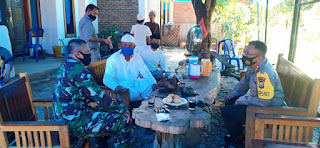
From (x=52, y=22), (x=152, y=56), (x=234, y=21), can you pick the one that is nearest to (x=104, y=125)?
(x=152, y=56)

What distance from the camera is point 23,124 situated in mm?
2027

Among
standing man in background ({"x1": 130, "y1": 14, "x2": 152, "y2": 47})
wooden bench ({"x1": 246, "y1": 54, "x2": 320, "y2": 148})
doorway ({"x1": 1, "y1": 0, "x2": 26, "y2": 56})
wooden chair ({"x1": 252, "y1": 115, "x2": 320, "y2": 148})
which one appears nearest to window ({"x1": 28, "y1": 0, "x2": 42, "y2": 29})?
doorway ({"x1": 1, "y1": 0, "x2": 26, "y2": 56})

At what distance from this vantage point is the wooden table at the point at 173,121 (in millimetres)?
2047

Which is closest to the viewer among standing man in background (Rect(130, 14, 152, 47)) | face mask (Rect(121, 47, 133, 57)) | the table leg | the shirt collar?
the table leg

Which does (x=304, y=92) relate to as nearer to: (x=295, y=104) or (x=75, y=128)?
(x=295, y=104)

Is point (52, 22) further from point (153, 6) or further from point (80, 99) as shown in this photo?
point (80, 99)

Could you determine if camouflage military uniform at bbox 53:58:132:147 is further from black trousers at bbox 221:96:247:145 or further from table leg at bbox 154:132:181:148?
black trousers at bbox 221:96:247:145

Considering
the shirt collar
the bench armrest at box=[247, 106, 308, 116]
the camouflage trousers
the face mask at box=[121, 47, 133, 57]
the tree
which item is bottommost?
the camouflage trousers

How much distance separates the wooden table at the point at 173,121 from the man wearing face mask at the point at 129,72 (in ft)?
3.84

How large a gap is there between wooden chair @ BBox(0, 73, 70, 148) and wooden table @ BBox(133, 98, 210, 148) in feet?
2.11

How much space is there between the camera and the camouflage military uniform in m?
2.23

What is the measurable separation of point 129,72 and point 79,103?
1548 mm

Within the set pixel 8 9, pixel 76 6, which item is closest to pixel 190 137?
pixel 8 9

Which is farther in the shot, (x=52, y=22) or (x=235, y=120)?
(x=52, y=22)
